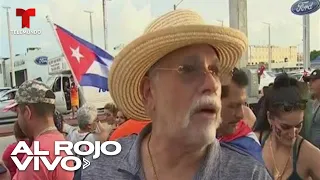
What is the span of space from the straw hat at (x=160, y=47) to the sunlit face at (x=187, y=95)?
0.13 feet

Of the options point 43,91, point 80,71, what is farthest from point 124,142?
point 80,71

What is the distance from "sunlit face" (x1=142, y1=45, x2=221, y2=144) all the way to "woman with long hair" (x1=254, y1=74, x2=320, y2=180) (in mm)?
969

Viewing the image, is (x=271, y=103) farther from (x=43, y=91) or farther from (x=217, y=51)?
(x=43, y=91)

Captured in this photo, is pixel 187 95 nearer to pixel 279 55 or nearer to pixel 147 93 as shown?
pixel 147 93

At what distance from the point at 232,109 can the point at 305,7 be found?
43.0 ft

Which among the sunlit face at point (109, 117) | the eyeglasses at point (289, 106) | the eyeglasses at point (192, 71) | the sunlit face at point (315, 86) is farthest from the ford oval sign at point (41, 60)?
the eyeglasses at point (192, 71)

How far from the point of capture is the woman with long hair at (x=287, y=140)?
2.20m

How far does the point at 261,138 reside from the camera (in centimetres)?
252

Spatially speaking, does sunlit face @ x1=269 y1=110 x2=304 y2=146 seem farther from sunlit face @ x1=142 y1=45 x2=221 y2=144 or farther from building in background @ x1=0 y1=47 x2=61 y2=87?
building in background @ x1=0 y1=47 x2=61 y2=87

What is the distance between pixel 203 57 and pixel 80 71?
3.52m

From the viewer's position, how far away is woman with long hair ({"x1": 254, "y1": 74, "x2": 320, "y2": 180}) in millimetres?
2197

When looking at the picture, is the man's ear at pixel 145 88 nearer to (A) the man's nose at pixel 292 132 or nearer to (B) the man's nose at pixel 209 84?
(B) the man's nose at pixel 209 84

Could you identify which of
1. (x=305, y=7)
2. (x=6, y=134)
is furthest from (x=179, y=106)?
(x=305, y=7)

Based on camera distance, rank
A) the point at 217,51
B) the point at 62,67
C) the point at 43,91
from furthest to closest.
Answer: the point at 62,67
the point at 43,91
the point at 217,51
